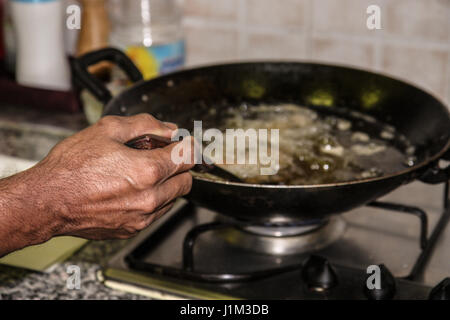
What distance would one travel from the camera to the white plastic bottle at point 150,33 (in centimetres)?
128

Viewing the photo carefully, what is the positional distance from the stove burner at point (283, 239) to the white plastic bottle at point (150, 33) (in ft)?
1.72

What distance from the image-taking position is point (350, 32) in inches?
49.4

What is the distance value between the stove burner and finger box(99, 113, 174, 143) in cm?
29

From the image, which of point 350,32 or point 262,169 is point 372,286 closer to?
point 262,169

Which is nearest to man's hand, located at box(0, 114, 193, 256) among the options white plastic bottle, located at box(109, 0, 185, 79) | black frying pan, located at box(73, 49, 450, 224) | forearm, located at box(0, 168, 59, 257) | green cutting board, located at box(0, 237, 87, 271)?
forearm, located at box(0, 168, 59, 257)

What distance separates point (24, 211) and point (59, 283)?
263 mm

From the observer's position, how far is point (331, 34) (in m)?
1.27

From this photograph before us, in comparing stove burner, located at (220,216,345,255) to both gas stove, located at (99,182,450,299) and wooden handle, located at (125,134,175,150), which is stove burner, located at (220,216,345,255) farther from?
wooden handle, located at (125,134,175,150)

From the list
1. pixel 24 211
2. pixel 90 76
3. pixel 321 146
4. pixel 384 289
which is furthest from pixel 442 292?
pixel 90 76

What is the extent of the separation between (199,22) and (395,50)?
445mm

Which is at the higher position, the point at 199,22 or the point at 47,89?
the point at 199,22

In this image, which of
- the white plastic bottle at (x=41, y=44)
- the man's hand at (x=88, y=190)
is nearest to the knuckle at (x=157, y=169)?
the man's hand at (x=88, y=190)

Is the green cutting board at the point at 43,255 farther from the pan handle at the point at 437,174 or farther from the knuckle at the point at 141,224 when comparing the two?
the pan handle at the point at 437,174
